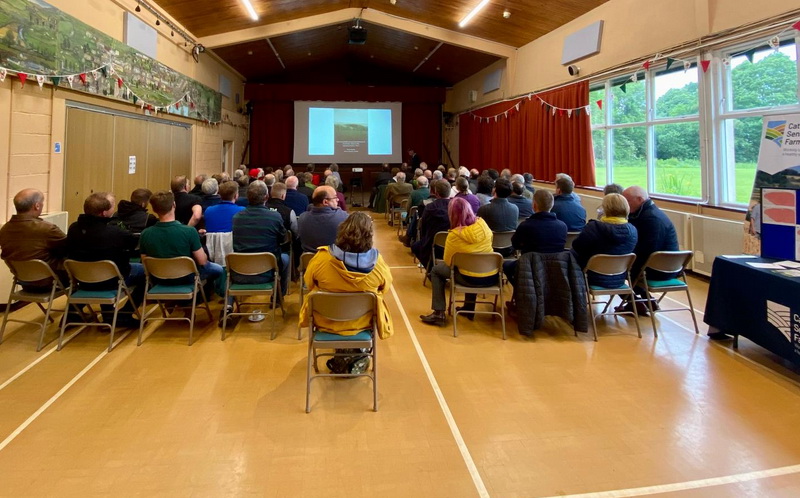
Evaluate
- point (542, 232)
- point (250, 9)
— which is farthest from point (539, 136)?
point (542, 232)

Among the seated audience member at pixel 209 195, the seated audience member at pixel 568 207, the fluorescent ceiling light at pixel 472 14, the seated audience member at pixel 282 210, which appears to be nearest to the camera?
the seated audience member at pixel 282 210

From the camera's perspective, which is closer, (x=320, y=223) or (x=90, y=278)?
(x=90, y=278)

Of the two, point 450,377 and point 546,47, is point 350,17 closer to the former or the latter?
point 546,47

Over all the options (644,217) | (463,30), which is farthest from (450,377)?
(463,30)

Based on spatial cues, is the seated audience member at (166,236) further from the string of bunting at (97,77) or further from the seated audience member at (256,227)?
the string of bunting at (97,77)

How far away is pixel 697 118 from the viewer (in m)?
5.71

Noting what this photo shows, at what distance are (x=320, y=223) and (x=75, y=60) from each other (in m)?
3.55

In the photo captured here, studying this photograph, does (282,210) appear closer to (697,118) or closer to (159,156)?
(159,156)

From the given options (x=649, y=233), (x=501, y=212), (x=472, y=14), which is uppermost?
(x=472, y=14)

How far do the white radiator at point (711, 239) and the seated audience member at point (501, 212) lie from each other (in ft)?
8.06

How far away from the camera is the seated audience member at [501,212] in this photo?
452cm

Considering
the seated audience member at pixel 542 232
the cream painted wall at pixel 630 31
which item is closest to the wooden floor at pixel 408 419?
the seated audience member at pixel 542 232

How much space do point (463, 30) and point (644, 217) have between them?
737 cm

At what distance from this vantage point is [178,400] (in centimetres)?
268
